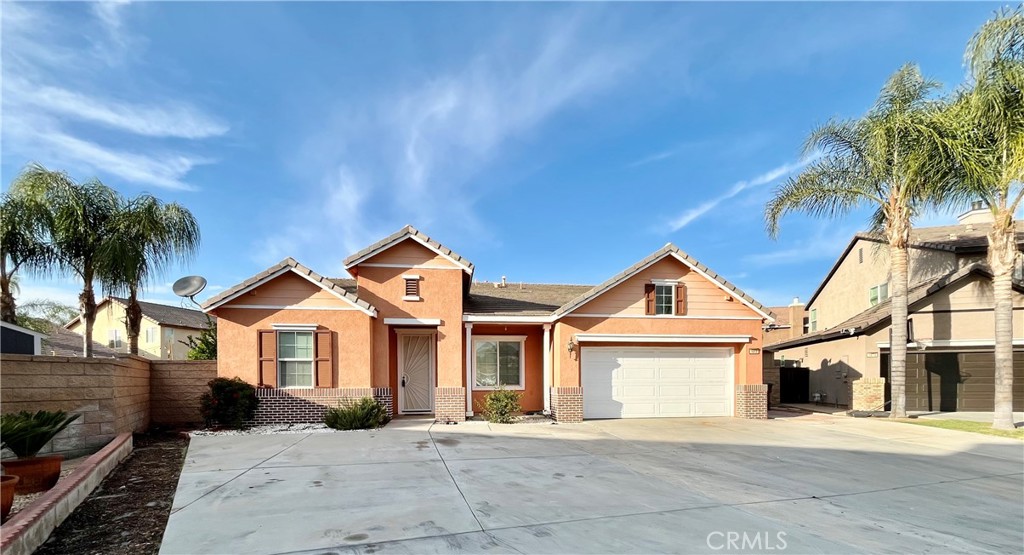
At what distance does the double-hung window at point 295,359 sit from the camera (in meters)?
13.0

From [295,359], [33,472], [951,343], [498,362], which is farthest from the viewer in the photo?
[951,343]

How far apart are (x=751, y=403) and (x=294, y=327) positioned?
13.0 meters

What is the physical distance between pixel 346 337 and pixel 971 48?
1757 cm

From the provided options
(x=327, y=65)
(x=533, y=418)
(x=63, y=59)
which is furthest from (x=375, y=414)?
(x=63, y=59)

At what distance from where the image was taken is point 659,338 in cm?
1484

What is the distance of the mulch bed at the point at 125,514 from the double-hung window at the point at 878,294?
23616mm

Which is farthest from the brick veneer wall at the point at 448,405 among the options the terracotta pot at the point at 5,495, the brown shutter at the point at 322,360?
the terracotta pot at the point at 5,495

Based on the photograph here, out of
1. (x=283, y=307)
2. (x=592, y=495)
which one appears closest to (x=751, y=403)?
(x=592, y=495)

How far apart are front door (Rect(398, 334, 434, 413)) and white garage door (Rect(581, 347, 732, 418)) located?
15.0ft

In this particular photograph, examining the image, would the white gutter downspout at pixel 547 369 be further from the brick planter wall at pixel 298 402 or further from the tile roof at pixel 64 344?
the tile roof at pixel 64 344

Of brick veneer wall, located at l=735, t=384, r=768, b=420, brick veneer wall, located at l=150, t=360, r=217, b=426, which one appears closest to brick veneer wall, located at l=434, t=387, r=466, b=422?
brick veneer wall, located at l=150, t=360, r=217, b=426

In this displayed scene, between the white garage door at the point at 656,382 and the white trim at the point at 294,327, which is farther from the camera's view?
the white garage door at the point at 656,382

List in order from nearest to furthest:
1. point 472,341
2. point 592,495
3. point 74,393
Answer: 1. point 592,495
2. point 74,393
3. point 472,341

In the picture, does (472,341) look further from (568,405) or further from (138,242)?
(138,242)
